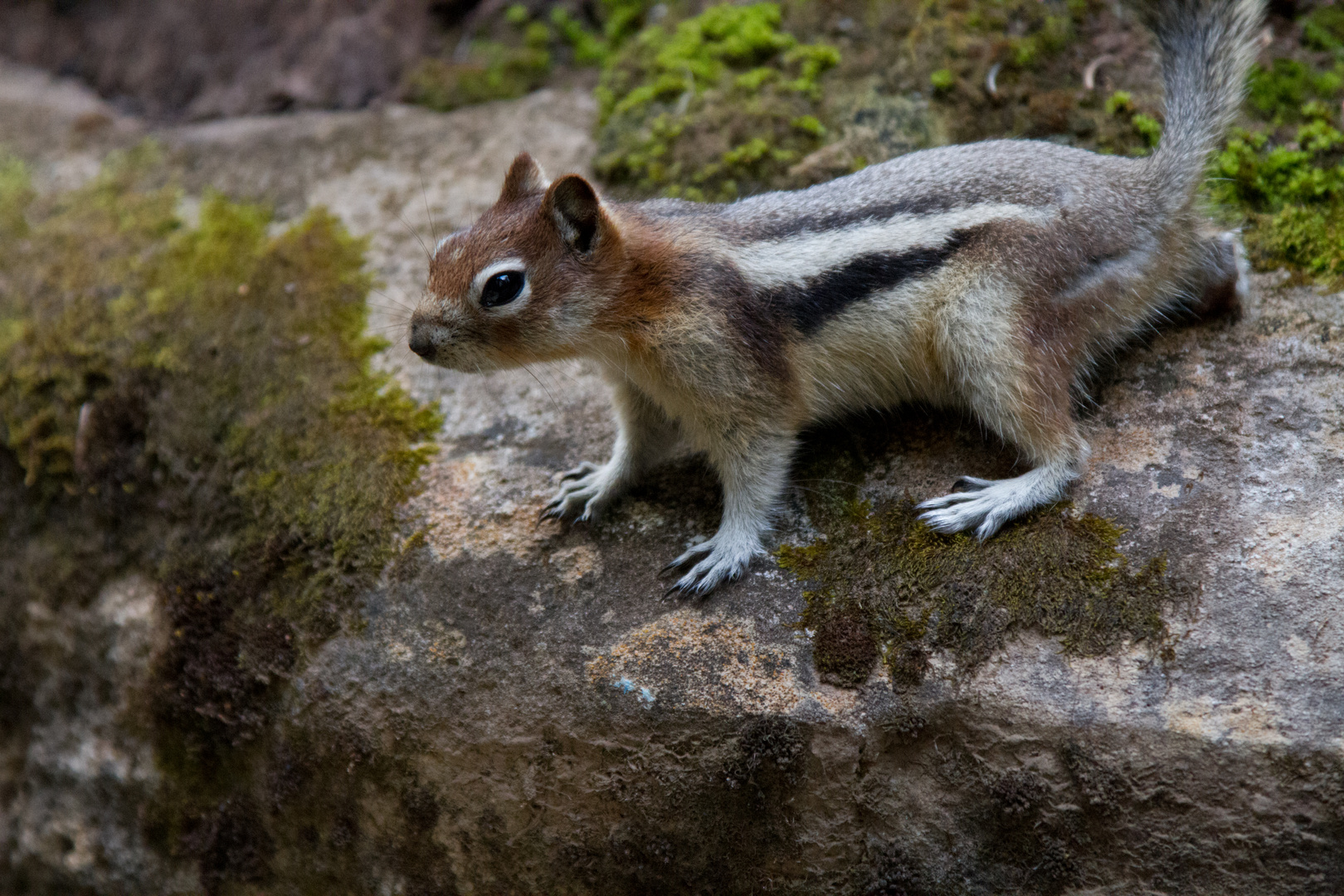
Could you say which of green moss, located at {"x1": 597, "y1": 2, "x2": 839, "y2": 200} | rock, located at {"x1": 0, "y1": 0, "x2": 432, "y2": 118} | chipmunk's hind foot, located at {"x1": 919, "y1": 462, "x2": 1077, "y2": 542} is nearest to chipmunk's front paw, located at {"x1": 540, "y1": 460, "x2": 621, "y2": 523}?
chipmunk's hind foot, located at {"x1": 919, "y1": 462, "x2": 1077, "y2": 542}

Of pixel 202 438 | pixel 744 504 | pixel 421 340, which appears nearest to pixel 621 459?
pixel 744 504

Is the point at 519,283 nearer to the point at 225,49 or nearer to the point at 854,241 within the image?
the point at 854,241

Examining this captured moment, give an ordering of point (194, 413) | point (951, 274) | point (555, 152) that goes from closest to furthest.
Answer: point (951, 274)
point (194, 413)
point (555, 152)

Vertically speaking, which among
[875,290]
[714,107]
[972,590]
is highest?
[714,107]

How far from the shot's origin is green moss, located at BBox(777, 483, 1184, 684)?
4.05m

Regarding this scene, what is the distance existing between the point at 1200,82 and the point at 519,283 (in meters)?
3.45

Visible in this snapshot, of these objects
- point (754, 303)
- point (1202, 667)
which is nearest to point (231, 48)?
point (754, 303)

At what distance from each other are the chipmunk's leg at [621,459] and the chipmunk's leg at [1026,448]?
145 cm

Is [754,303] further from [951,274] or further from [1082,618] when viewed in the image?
[1082,618]

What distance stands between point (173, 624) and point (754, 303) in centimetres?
375

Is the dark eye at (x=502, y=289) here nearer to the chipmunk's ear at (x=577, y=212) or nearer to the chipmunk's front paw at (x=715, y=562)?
the chipmunk's ear at (x=577, y=212)

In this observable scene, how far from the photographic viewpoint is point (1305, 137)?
18.8 ft

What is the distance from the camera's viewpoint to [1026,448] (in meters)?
4.48

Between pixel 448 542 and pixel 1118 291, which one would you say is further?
pixel 448 542
